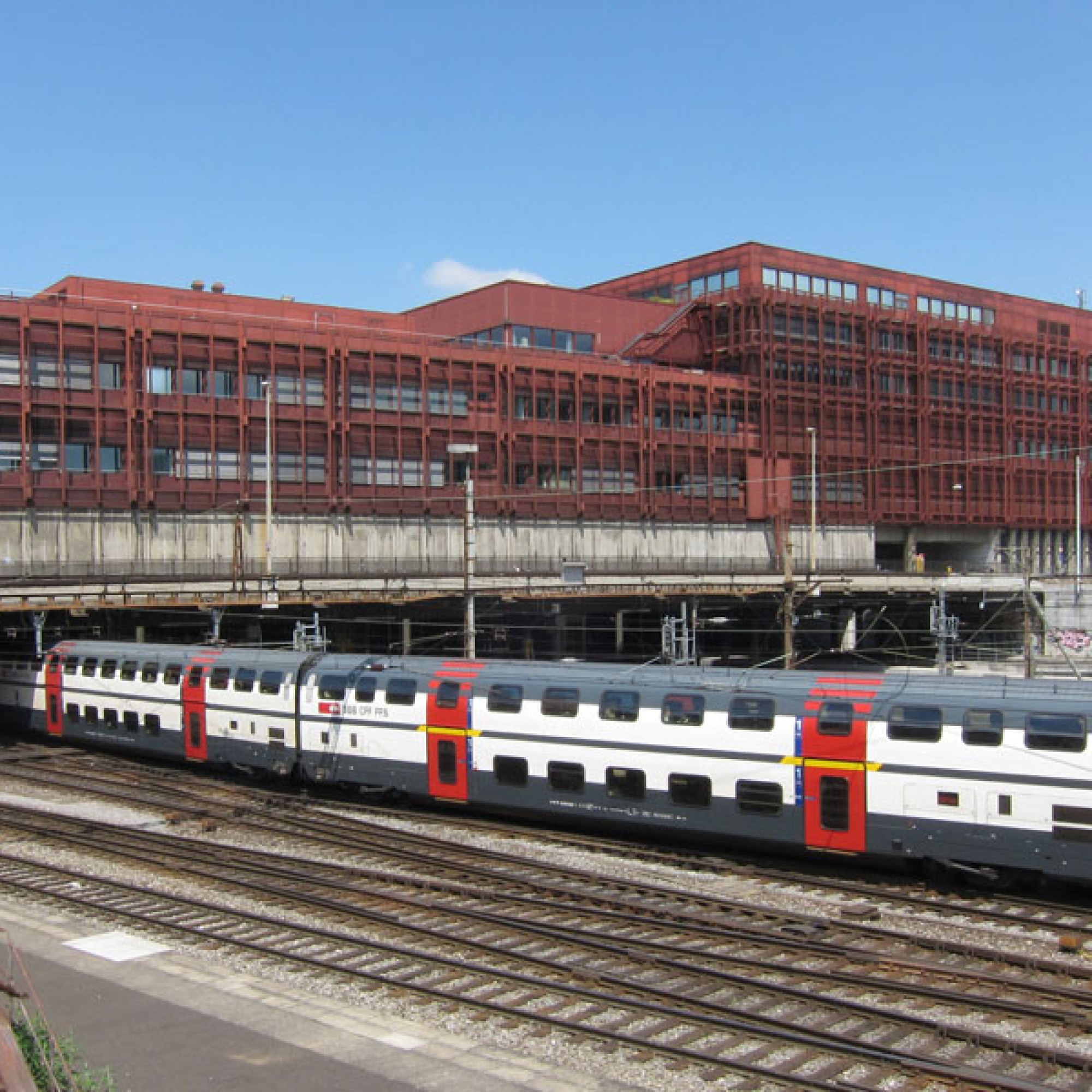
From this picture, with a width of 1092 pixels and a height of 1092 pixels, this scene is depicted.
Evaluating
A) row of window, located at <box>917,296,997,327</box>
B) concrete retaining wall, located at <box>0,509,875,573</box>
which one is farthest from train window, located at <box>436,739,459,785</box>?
row of window, located at <box>917,296,997,327</box>

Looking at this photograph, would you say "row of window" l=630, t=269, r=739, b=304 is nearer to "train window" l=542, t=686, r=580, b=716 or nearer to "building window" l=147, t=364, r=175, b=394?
"building window" l=147, t=364, r=175, b=394

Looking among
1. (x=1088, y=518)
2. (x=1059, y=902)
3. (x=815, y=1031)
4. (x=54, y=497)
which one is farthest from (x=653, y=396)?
(x=815, y=1031)

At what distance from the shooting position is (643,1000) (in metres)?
15.6

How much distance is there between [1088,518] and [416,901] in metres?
92.8

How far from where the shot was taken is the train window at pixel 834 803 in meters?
21.7

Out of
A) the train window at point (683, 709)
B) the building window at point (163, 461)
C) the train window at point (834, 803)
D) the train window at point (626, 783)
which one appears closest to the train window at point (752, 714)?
the train window at point (683, 709)

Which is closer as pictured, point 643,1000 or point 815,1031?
point 815,1031

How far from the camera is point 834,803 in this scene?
21.9 meters

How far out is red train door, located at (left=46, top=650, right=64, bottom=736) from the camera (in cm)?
4075

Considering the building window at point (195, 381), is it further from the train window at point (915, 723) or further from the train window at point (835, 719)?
the train window at point (915, 723)

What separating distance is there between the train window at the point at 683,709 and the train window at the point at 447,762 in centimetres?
574

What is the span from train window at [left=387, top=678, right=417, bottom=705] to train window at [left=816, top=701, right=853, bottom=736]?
33.7ft

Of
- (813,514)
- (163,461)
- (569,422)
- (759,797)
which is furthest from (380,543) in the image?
(759,797)

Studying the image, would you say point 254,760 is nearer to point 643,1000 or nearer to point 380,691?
point 380,691
